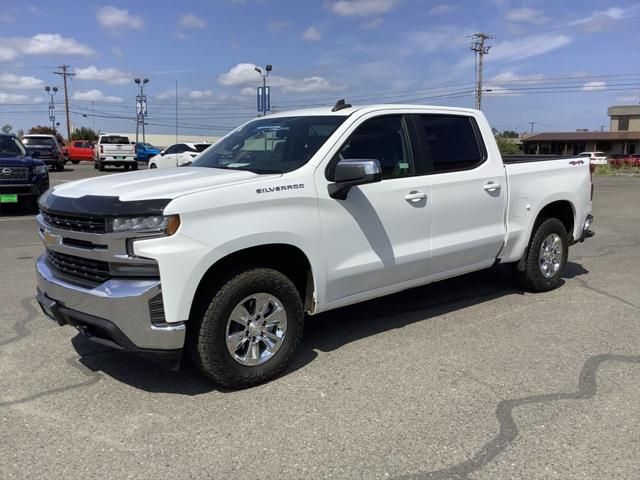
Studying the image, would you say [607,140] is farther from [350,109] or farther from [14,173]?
[350,109]

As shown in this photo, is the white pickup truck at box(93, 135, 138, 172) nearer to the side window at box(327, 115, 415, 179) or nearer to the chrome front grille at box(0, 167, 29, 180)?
the chrome front grille at box(0, 167, 29, 180)

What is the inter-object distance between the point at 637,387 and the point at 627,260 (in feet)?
16.4

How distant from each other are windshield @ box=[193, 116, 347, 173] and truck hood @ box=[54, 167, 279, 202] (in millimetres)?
280

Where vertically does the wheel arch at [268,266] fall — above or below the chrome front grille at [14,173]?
below

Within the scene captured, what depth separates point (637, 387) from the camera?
404 centimetres

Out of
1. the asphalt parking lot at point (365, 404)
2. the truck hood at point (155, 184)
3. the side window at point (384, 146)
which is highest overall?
the side window at point (384, 146)

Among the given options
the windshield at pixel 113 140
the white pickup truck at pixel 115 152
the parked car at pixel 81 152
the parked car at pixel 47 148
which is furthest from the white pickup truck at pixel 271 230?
the parked car at pixel 81 152

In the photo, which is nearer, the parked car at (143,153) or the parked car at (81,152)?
the parked car at (143,153)

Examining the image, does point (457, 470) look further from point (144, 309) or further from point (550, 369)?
point (144, 309)

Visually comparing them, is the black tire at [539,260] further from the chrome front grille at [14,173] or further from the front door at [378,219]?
the chrome front grille at [14,173]

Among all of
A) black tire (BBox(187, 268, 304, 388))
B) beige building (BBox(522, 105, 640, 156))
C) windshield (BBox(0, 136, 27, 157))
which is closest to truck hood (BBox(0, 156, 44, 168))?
windshield (BBox(0, 136, 27, 157))

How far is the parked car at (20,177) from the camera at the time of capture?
11961 millimetres

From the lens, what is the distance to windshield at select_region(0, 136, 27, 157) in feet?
41.8

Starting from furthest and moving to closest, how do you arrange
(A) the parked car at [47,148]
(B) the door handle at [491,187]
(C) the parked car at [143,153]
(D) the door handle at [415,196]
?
(C) the parked car at [143,153] < (A) the parked car at [47,148] < (B) the door handle at [491,187] < (D) the door handle at [415,196]
